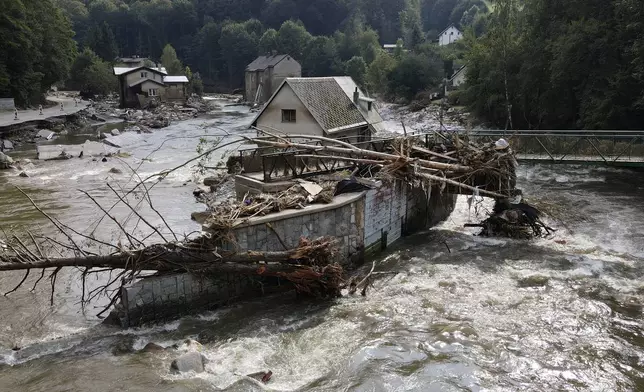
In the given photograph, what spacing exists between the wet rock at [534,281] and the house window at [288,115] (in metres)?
14.6

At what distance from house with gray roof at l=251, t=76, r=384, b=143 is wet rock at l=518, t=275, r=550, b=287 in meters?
11.8

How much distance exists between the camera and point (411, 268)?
45.8 feet

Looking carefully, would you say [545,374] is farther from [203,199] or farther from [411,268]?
[203,199]

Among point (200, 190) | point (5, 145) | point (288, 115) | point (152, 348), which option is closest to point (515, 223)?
point (152, 348)

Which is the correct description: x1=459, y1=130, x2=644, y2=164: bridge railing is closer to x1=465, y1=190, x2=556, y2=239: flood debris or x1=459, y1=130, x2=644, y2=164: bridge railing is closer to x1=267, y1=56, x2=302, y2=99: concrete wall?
x1=465, y1=190, x2=556, y2=239: flood debris

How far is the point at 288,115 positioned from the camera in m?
24.9

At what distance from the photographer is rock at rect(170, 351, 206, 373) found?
29.0ft

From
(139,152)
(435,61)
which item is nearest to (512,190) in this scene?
(139,152)

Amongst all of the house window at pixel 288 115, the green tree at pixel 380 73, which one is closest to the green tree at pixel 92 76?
the green tree at pixel 380 73

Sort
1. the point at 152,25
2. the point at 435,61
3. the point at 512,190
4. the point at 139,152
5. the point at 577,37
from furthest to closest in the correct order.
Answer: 1. the point at 152,25
2. the point at 435,61
3. the point at 139,152
4. the point at 577,37
5. the point at 512,190

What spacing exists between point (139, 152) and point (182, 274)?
84.0 ft

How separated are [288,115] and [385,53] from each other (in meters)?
49.3

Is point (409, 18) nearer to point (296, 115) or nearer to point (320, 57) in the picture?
point (320, 57)

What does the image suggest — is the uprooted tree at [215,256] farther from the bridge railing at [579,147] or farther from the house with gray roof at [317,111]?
the house with gray roof at [317,111]
